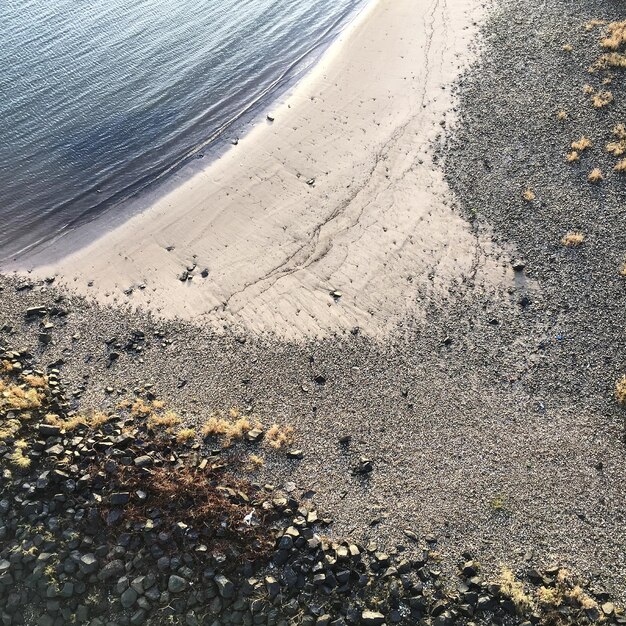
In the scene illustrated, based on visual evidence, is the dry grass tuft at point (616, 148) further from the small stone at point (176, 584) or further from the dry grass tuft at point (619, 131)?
the small stone at point (176, 584)

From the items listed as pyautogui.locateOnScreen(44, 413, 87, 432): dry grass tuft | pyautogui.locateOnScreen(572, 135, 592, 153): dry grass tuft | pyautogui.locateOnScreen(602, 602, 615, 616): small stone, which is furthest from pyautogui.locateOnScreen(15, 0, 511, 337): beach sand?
pyautogui.locateOnScreen(602, 602, 615, 616): small stone

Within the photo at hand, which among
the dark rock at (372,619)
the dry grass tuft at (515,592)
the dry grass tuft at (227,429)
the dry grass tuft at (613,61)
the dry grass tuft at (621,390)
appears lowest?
the dry grass tuft at (515,592)

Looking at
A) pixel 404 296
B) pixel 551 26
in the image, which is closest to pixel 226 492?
pixel 404 296

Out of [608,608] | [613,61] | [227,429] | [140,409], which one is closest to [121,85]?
[140,409]

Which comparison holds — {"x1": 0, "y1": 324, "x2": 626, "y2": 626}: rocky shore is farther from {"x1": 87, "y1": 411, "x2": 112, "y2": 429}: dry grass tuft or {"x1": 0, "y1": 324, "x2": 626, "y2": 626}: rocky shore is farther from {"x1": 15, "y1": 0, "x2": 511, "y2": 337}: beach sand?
{"x1": 15, "y1": 0, "x2": 511, "y2": 337}: beach sand

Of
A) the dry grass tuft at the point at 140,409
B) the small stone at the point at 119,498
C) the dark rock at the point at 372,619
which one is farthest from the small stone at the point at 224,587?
the dry grass tuft at the point at 140,409
